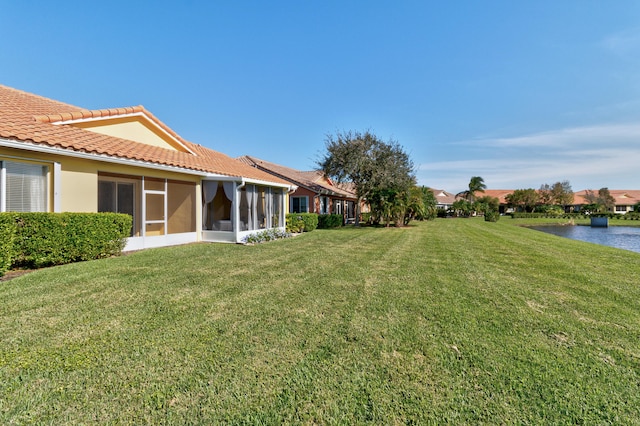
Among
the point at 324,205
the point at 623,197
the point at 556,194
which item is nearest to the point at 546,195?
the point at 556,194

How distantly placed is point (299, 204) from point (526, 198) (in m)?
62.6

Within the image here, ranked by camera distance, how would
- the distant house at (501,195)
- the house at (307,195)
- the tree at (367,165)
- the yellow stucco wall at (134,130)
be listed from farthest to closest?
1. the distant house at (501,195)
2. the house at (307,195)
3. the tree at (367,165)
4. the yellow stucco wall at (134,130)

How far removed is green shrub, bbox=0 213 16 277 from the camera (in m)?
5.36

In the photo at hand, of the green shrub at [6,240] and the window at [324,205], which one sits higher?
the window at [324,205]

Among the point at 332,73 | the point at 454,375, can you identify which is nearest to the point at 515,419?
the point at 454,375

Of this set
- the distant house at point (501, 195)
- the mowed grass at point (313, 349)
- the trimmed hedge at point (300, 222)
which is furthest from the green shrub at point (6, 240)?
the distant house at point (501, 195)

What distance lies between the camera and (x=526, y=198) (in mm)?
62312

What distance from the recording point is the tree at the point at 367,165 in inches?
853

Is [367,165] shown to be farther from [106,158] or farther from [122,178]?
[106,158]

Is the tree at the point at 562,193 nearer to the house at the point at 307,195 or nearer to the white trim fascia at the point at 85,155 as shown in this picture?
the house at the point at 307,195

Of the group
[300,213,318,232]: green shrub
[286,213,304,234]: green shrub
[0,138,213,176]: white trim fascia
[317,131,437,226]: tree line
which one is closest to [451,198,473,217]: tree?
[317,131,437,226]: tree line

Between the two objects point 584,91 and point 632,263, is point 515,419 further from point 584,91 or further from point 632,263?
point 584,91

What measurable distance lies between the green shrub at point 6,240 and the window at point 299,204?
1784 centimetres

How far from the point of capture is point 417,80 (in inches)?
653
